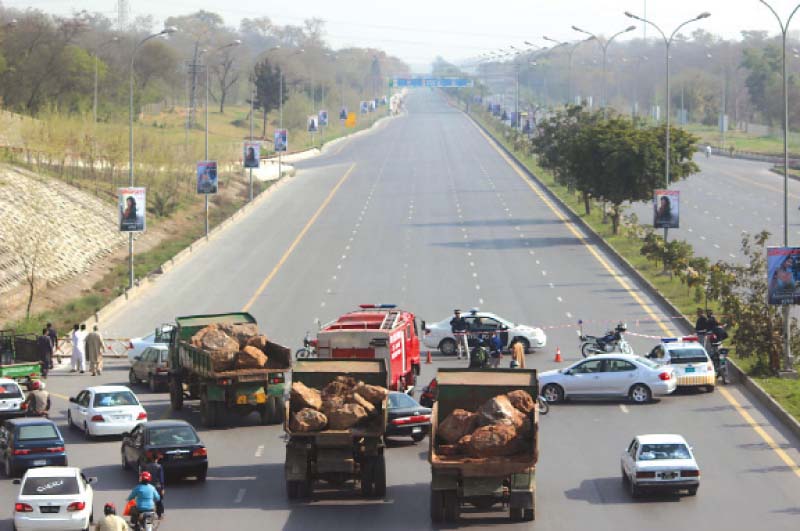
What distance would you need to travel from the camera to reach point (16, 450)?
89.8ft

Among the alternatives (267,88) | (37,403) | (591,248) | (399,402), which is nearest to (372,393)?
(399,402)

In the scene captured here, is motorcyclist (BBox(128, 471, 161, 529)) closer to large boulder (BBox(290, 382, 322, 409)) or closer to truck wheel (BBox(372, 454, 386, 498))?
large boulder (BBox(290, 382, 322, 409))

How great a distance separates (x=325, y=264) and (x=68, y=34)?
84.8m

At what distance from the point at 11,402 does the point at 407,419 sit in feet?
33.1

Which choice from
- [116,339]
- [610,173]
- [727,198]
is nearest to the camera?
[116,339]

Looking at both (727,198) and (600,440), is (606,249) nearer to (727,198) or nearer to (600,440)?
(727,198)

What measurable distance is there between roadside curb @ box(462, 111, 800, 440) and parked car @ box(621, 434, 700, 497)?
6.58m

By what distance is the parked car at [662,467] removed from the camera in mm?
24703

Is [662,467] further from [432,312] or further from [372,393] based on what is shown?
[432,312]

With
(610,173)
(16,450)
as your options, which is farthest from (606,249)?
(16,450)

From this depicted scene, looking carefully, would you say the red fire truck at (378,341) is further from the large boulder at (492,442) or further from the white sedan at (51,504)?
the white sedan at (51,504)

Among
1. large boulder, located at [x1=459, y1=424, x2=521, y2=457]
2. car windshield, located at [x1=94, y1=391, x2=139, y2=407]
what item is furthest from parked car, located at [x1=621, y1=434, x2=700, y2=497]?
car windshield, located at [x1=94, y1=391, x2=139, y2=407]

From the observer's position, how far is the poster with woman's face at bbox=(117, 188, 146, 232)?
5750 centimetres

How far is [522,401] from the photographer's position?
24453 mm
